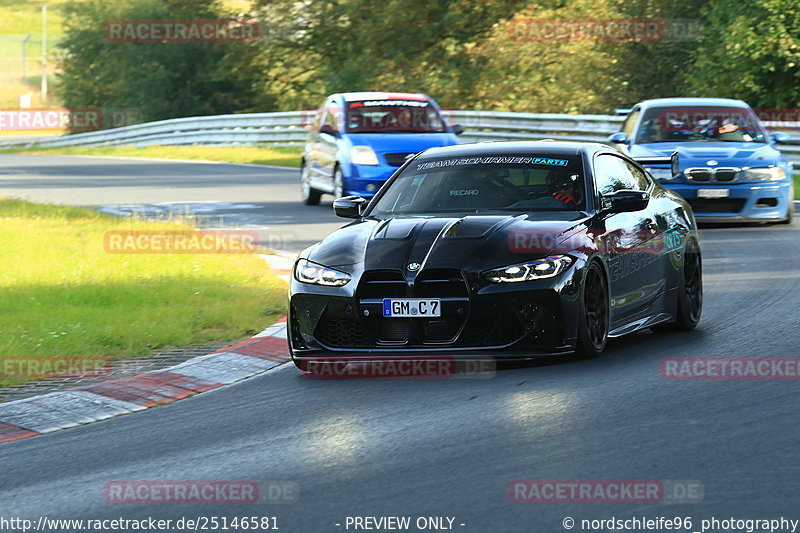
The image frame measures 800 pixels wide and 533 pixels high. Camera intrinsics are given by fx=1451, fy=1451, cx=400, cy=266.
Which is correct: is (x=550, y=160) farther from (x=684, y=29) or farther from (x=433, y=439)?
(x=684, y=29)

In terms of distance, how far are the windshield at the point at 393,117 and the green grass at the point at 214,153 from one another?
423 inches

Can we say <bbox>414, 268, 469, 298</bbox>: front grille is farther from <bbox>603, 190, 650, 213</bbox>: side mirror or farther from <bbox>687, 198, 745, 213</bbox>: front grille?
<bbox>687, 198, 745, 213</bbox>: front grille

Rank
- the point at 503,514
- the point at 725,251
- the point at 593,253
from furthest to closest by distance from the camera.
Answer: the point at 725,251 → the point at 593,253 → the point at 503,514

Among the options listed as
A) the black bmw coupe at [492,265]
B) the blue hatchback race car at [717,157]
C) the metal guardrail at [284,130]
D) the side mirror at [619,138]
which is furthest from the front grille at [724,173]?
the metal guardrail at [284,130]

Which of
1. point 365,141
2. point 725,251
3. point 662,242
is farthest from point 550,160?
point 365,141

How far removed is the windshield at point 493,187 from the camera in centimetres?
954

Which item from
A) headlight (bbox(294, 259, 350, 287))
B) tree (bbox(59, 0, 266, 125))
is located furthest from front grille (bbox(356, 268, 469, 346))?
tree (bbox(59, 0, 266, 125))

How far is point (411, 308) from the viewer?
849 cm

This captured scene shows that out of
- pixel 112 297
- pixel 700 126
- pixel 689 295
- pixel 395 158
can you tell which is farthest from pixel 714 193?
pixel 112 297

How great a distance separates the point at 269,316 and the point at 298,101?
43.3 meters

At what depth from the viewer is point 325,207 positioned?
2161 cm

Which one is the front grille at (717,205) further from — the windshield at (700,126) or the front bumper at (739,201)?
the windshield at (700,126)

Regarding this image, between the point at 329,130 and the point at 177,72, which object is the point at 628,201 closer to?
the point at 329,130

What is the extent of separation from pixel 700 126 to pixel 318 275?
10424 millimetres
